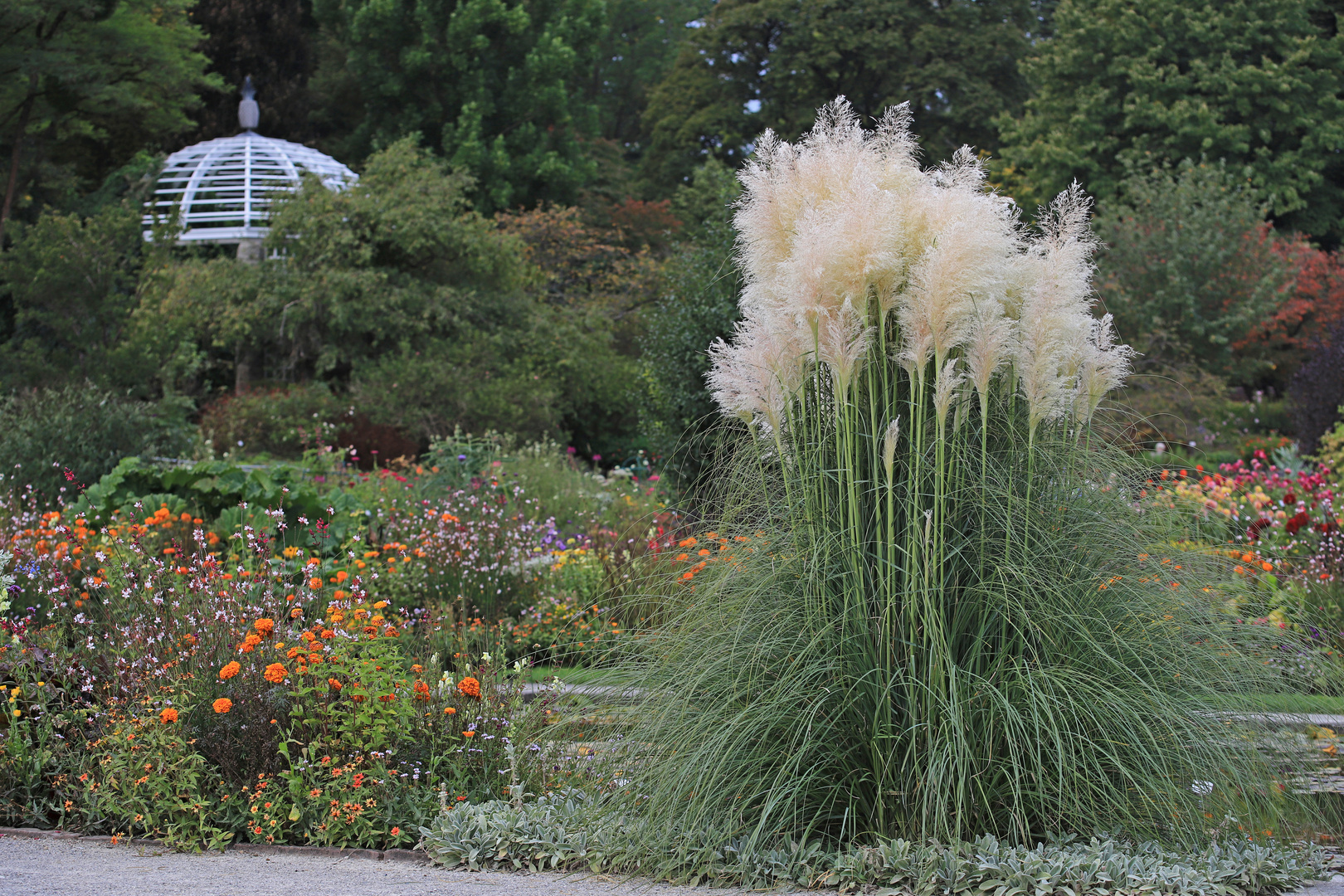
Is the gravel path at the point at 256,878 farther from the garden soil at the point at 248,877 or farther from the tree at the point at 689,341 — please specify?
the tree at the point at 689,341

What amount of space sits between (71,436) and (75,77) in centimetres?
875

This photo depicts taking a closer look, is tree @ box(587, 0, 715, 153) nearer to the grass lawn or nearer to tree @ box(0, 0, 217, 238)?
tree @ box(0, 0, 217, 238)

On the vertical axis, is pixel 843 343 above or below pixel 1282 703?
above

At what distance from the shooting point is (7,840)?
3561 millimetres

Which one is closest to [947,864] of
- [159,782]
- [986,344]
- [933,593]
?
[933,593]

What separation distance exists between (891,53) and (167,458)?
20.3 m

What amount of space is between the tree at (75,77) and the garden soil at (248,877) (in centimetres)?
1366

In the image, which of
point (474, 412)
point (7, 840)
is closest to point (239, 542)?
point (7, 840)

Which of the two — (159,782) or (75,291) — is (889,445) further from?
(75,291)

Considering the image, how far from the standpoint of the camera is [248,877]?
3.20m

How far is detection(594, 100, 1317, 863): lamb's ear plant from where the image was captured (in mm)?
3004

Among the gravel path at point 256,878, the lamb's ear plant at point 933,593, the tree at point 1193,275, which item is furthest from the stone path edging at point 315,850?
the tree at point 1193,275

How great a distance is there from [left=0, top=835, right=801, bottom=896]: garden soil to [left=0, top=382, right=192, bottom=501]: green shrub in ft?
14.6

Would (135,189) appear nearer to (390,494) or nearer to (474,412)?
(474,412)
